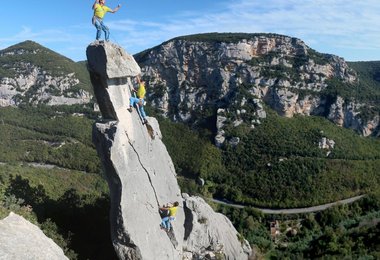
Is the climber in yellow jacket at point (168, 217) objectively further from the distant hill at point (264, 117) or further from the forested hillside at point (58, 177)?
the distant hill at point (264, 117)

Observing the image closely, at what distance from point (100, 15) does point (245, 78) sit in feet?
345

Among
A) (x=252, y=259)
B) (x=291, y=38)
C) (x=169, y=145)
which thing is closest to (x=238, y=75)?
(x=291, y=38)

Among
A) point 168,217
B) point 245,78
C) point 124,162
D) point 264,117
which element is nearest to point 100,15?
point 124,162

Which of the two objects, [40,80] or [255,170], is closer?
[255,170]

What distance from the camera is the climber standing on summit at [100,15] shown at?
23.0 meters

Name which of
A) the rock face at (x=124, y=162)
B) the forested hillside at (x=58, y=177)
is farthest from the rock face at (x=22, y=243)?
the rock face at (x=124, y=162)

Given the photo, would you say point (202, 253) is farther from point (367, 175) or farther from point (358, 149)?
point (358, 149)

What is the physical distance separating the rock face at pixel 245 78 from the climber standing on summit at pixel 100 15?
271 feet

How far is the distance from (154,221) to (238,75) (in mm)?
104006

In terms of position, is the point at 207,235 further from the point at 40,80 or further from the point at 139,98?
the point at 40,80

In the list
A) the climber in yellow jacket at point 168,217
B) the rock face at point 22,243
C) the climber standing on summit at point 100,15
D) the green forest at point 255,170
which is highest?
the climber standing on summit at point 100,15

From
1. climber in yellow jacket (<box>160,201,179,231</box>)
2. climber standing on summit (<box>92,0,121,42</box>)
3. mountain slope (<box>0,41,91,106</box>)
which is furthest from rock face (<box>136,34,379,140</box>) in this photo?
climber standing on summit (<box>92,0,121,42</box>)

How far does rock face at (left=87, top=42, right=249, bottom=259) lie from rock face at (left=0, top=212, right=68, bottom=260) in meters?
9.42

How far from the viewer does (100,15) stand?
23.2 m
